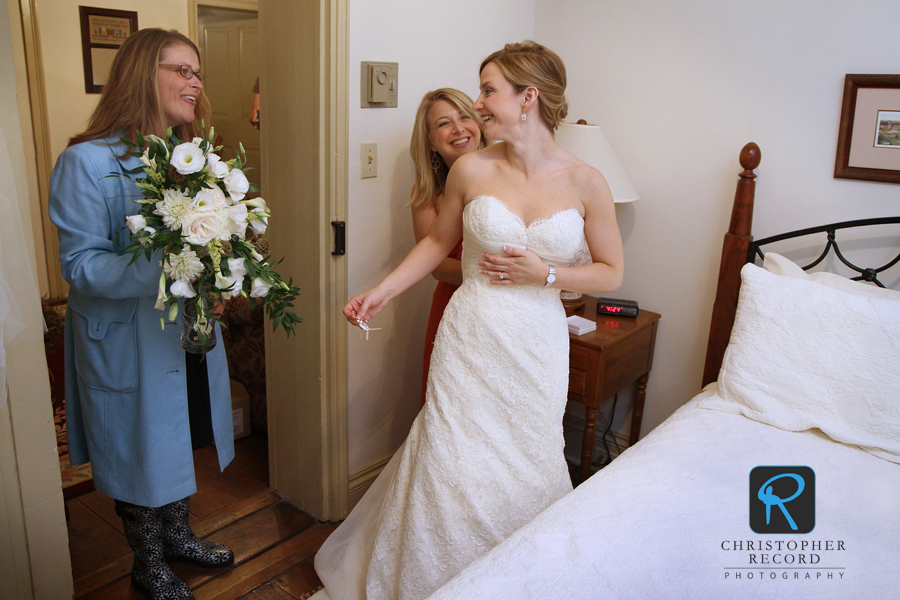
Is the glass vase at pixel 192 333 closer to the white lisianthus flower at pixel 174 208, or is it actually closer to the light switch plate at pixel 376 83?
the white lisianthus flower at pixel 174 208

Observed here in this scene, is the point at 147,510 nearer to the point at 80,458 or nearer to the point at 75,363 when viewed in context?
the point at 80,458

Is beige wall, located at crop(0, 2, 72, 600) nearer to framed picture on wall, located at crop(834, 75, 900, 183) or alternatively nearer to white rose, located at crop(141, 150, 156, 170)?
white rose, located at crop(141, 150, 156, 170)

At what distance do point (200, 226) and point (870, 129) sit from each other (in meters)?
2.02

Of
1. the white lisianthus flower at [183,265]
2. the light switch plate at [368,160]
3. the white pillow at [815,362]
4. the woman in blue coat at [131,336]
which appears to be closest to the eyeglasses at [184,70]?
the woman in blue coat at [131,336]

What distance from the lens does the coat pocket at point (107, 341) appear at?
5.93 feet

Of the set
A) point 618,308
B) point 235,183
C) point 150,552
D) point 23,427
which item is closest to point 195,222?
point 235,183

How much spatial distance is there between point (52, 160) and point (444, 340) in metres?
3.38

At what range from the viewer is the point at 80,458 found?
198 cm

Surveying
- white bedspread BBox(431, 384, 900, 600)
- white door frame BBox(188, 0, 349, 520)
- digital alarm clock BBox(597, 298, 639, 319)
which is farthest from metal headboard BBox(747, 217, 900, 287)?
white door frame BBox(188, 0, 349, 520)

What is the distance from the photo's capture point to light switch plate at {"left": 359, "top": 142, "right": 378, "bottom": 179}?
2320 mm

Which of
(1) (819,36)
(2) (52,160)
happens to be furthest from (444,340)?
(2) (52,160)

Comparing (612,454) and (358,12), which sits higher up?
(358,12)

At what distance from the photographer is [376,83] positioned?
2.27 meters

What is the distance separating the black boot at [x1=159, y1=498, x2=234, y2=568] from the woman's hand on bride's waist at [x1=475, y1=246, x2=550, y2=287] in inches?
51.1
